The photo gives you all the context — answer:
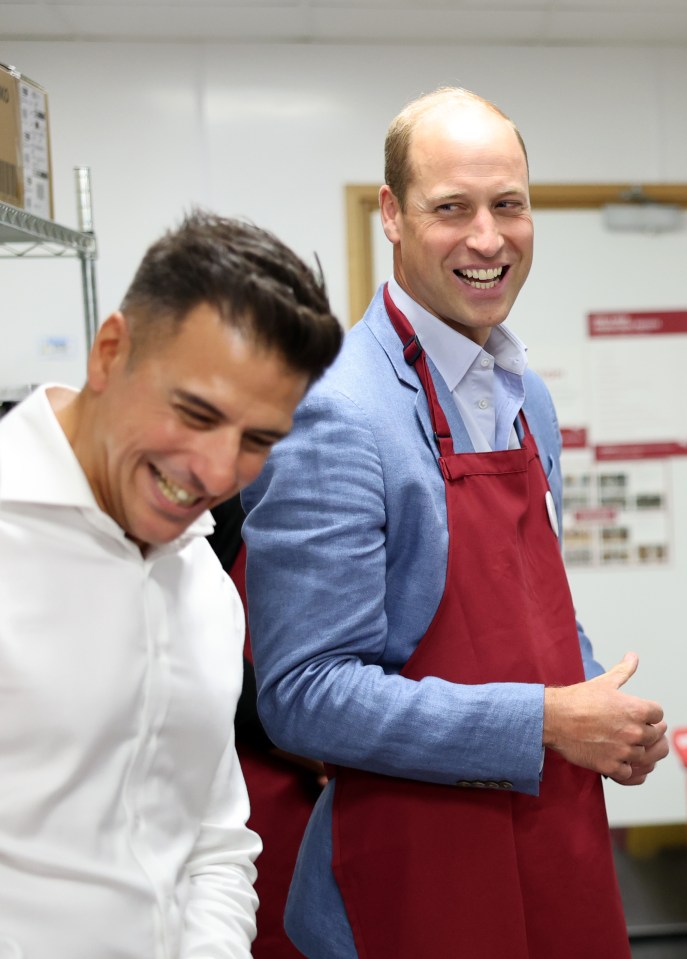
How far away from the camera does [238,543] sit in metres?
1.85

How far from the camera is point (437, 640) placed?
115 centimetres

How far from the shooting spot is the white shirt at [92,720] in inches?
31.9

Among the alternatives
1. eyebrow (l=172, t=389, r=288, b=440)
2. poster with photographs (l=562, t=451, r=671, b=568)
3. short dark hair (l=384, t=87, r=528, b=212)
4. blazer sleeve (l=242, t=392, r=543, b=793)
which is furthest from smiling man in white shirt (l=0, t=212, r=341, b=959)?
poster with photographs (l=562, t=451, r=671, b=568)

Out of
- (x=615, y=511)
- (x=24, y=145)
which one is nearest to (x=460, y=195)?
(x=24, y=145)

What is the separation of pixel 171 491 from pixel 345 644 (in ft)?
1.16

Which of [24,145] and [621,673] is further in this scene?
[24,145]

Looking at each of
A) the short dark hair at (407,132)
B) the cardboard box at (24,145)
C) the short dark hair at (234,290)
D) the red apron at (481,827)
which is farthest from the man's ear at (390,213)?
the cardboard box at (24,145)

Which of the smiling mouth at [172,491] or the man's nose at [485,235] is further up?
the man's nose at [485,235]

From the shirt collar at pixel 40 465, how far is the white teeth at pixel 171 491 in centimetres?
6

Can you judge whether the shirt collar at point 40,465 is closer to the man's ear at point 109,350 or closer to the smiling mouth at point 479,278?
the man's ear at point 109,350

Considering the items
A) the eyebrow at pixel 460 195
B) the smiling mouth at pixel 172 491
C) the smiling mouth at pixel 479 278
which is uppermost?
the eyebrow at pixel 460 195

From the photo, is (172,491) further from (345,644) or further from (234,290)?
(345,644)

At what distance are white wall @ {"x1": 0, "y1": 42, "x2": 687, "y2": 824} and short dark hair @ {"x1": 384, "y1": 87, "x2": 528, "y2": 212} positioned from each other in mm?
1779

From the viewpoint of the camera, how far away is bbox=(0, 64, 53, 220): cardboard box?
1.84m
